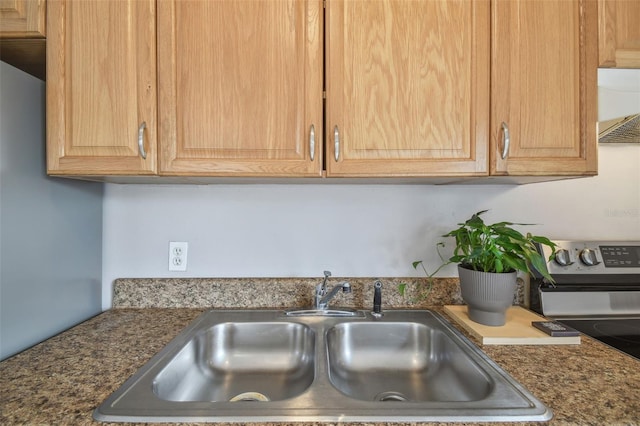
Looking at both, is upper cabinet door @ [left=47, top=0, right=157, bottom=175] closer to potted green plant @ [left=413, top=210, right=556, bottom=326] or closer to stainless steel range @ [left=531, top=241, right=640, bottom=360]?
potted green plant @ [left=413, top=210, right=556, bottom=326]

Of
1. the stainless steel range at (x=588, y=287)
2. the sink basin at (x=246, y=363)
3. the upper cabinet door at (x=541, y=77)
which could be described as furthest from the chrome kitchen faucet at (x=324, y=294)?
the stainless steel range at (x=588, y=287)

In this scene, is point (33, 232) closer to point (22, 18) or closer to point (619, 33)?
point (22, 18)

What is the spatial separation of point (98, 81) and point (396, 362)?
4.14ft

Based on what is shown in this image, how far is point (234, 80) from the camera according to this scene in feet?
2.81

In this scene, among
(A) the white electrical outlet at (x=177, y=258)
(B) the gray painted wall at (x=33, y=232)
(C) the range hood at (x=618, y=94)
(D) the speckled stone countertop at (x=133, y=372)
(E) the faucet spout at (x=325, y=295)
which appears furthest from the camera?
(A) the white electrical outlet at (x=177, y=258)

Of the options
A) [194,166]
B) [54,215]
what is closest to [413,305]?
[194,166]

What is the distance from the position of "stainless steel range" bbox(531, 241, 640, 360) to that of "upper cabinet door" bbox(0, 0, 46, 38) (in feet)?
5.92

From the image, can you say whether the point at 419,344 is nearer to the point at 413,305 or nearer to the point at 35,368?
the point at 413,305

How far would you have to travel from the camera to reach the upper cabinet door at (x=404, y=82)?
2.80 feet

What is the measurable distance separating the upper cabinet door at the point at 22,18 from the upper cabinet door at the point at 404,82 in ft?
2.68

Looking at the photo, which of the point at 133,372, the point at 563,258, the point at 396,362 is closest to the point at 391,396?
the point at 396,362

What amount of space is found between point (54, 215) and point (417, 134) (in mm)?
1144

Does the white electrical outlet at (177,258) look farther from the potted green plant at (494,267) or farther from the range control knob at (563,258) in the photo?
the range control knob at (563,258)

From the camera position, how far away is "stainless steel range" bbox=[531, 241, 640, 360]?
3.53 feet
